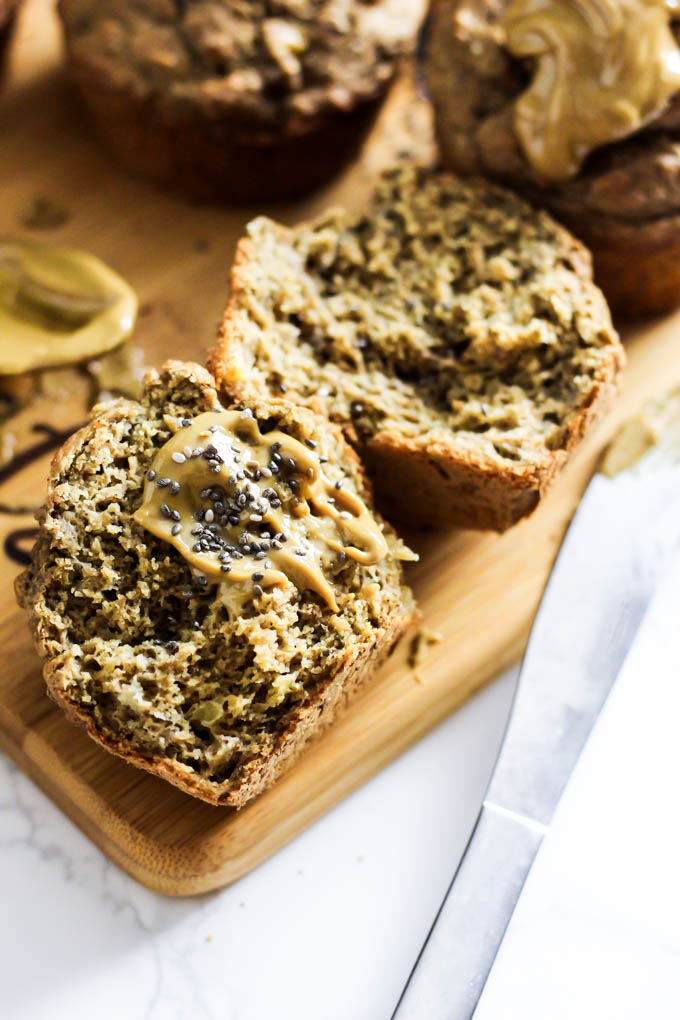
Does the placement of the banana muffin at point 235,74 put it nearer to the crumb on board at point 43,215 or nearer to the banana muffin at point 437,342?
the crumb on board at point 43,215

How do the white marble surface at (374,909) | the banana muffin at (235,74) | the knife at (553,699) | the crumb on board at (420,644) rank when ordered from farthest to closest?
1. the banana muffin at (235,74)
2. the crumb on board at (420,644)
3. the white marble surface at (374,909)
4. the knife at (553,699)

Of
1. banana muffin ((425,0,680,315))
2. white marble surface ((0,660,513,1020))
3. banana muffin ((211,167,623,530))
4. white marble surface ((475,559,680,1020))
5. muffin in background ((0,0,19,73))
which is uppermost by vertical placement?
banana muffin ((425,0,680,315))

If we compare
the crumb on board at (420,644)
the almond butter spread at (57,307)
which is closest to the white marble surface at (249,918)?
the crumb on board at (420,644)

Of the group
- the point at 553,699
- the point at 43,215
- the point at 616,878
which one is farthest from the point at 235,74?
the point at 616,878

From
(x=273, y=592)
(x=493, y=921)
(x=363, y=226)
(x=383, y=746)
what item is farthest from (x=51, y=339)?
(x=493, y=921)

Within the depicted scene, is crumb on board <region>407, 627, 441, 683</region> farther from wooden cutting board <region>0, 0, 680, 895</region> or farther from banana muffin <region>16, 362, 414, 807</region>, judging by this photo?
banana muffin <region>16, 362, 414, 807</region>

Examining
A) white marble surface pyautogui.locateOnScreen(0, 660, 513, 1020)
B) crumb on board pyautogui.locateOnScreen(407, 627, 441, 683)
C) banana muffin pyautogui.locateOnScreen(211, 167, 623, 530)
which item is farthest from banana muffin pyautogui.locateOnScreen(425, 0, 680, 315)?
white marble surface pyautogui.locateOnScreen(0, 660, 513, 1020)

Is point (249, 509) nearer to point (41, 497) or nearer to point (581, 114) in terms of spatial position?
point (41, 497)
